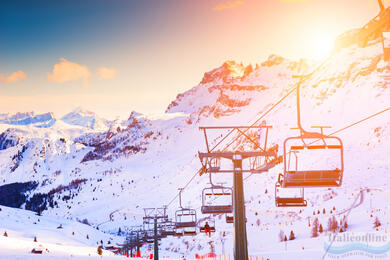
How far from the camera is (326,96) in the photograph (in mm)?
159250

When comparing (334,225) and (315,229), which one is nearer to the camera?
(334,225)

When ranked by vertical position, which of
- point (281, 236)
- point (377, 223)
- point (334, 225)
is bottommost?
point (281, 236)

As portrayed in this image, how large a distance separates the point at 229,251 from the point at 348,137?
5333 centimetres

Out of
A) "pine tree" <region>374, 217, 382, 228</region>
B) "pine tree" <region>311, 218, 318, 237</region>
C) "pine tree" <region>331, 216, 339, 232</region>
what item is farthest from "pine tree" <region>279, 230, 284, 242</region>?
"pine tree" <region>374, 217, 382, 228</region>

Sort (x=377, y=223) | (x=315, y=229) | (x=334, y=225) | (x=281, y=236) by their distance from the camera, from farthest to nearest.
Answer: (x=281, y=236), (x=315, y=229), (x=334, y=225), (x=377, y=223)

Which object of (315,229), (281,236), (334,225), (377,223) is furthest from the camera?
(281,236)

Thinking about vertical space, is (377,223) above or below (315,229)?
above

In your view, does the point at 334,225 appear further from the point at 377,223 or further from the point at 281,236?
the point at 281,236

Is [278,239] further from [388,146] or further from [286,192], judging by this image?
[388,146]

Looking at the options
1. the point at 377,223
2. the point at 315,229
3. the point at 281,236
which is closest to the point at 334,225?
the point at 315,229

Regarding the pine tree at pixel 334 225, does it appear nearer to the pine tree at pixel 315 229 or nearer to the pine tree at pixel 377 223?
the pine tree at pixel 315 229

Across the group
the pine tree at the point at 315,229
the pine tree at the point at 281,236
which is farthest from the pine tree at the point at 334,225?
the pine tree at the point at 281,236

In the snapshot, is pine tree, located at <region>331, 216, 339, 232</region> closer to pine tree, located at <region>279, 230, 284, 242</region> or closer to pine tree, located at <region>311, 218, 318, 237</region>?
pine tree, located at <region>311, 218, 318, 237</region>

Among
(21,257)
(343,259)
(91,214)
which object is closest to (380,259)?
(343,259)
